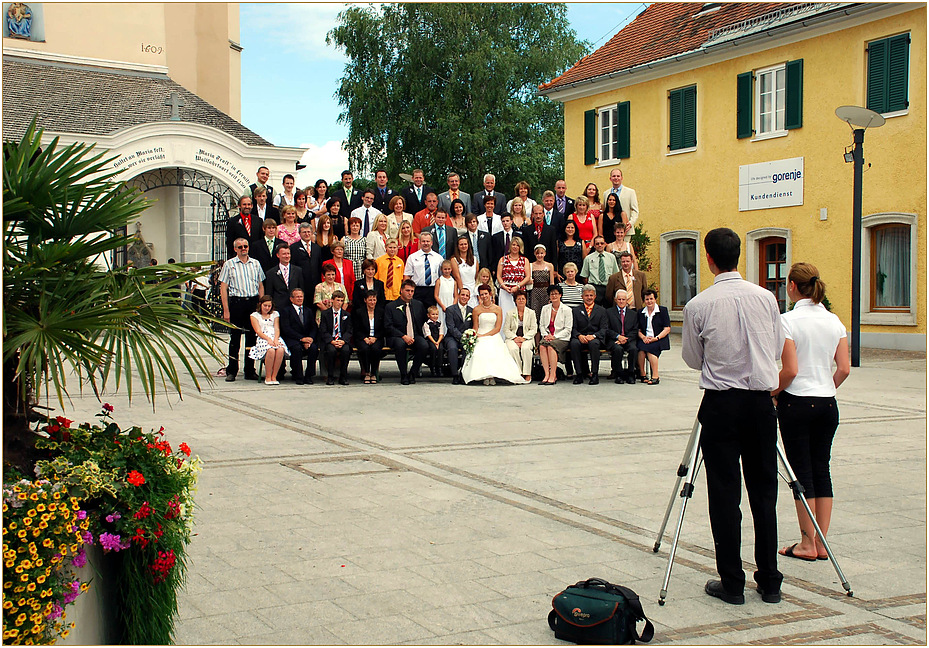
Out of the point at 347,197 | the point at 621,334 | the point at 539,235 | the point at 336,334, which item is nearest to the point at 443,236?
the point at 539,235

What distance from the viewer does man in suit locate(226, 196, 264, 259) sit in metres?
16.5

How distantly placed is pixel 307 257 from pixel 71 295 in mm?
12413

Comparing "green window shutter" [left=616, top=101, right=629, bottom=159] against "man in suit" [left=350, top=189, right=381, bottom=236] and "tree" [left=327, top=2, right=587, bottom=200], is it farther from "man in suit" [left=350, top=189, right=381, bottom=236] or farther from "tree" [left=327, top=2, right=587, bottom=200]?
"tree" [left=327, top=2, right=587, bottom=200]

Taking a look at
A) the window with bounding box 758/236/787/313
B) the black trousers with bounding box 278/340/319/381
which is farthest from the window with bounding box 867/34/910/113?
the black trousers with bounding box 278/340/319/381

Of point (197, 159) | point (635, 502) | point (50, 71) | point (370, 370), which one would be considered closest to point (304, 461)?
point (635, 502)

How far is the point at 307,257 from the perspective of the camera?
16219mm

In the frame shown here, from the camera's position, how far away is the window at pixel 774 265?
25.7 meters

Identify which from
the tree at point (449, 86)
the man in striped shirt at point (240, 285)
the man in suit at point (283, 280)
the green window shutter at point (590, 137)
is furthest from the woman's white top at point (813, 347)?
the tree at point (449, 86)

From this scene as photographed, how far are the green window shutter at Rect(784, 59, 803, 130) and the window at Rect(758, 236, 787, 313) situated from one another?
111 inches

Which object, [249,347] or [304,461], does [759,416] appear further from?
[249,347]

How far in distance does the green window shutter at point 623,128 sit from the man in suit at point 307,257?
53.1ft

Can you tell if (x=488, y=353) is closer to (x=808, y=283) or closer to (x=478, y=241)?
(x=478, y=241)

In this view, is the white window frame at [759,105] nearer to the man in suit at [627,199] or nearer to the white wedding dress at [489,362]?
the man in suit at [627,199]

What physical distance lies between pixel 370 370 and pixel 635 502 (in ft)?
29.9
